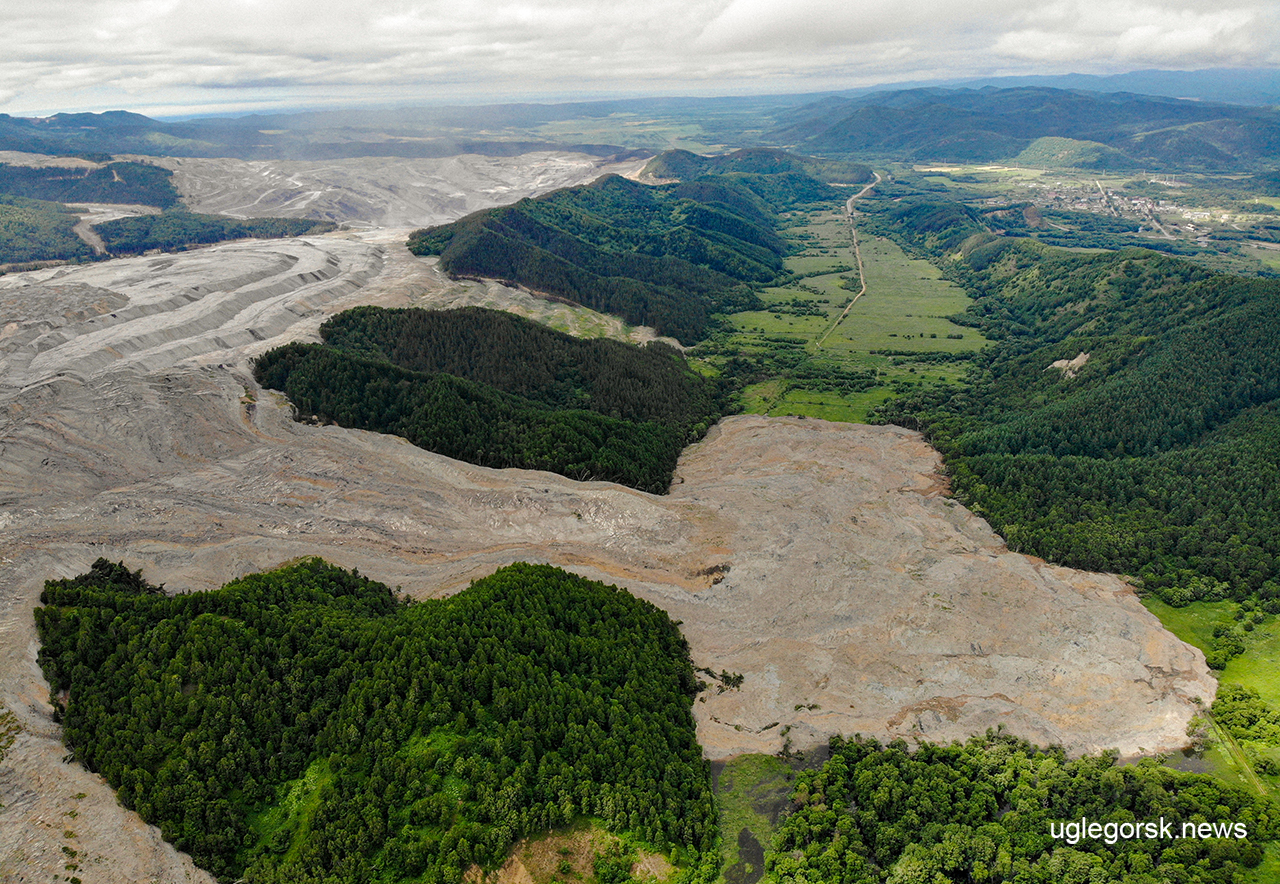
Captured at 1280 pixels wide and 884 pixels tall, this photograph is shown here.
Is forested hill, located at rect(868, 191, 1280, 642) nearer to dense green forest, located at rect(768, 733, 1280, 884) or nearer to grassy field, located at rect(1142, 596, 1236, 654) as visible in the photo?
grassy field, located at rect(1142, 596, 1236, 654)

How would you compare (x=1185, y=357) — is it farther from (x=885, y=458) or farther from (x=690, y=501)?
(x=690, y=501)

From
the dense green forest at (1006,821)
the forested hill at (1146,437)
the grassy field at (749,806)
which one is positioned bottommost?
the grassy field at (749,806)

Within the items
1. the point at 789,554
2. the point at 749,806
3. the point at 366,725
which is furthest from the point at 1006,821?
the point at 366,725

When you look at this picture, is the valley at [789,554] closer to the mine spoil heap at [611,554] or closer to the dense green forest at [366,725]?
the mine spoil heap at [611,554]

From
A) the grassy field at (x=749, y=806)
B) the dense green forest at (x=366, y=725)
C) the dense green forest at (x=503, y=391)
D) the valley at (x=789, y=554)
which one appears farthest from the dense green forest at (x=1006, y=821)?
the dense green forest at (x=503, y=391)

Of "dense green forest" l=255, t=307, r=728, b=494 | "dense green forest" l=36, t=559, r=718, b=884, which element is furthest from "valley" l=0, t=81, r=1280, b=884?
"dense green forest" l=255, t=307, r=728, b=494

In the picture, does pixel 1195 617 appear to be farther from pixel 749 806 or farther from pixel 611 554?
pixel 611 554
